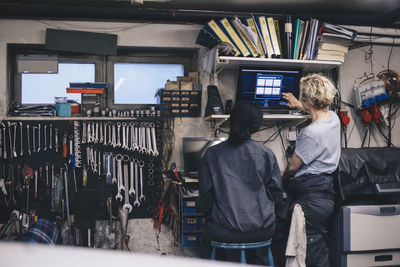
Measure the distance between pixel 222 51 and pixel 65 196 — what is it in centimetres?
187

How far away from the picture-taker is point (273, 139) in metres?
3.56

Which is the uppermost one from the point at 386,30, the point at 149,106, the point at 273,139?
the point at 386,30

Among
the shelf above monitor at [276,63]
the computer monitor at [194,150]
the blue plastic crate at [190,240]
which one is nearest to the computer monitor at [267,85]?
the shelf above monitor at [276,63]

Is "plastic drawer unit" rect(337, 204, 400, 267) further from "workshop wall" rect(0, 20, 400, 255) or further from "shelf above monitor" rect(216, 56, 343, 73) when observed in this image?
"shelf above monitor" rect(216, 56, 343, 73)

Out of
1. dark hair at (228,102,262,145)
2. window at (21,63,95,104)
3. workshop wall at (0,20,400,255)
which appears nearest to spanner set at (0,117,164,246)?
workshop wall at (0,20,400,255)

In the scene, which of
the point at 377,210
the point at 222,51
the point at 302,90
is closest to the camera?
the point at 302,90

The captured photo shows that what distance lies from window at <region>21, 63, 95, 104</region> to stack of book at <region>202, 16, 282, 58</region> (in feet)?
4.12

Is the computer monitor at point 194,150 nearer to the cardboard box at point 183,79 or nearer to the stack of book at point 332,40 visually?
the cardboard box at point 183,79

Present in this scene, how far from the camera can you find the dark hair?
1.95 meters

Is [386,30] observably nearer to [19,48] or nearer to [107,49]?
[107,49]

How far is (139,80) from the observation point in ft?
11.6

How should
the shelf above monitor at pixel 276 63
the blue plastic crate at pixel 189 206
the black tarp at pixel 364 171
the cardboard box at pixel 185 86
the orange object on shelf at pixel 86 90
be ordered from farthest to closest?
the cardboard box at pixel 185 86 < the orange object on shelf at pixel 86 90 < the shelf above monitor at pixel 276 63 < the blue plastic crate at pixel 189 206 < the black tarp at pixel 364 171

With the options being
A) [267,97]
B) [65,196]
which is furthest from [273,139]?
[65,196]

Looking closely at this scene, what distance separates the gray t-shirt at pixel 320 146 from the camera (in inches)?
87.8
